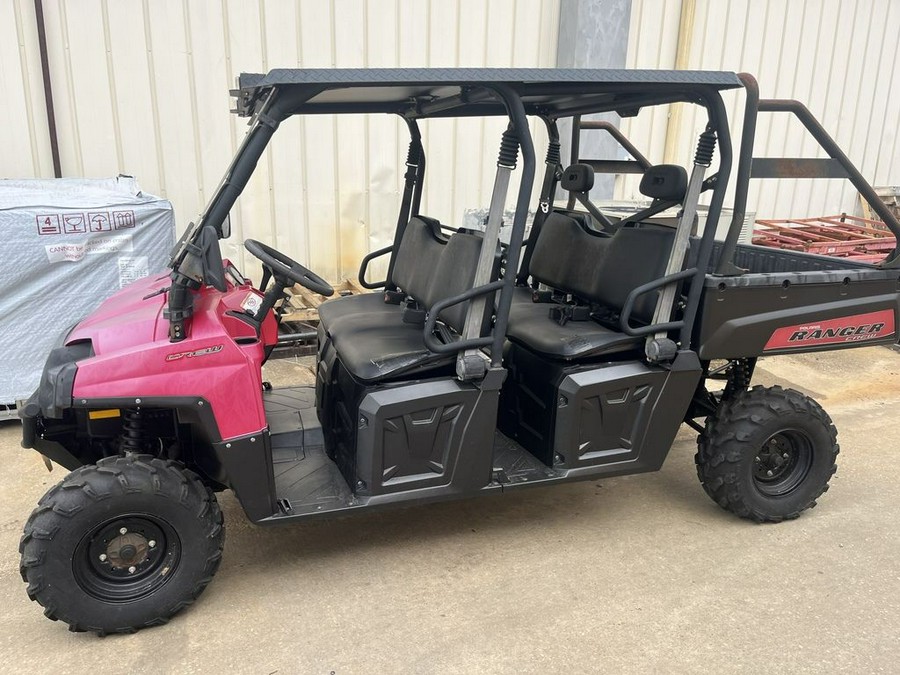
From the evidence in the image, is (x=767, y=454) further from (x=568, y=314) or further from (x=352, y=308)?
(x=352, y=308)

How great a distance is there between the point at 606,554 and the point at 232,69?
15.6 feet

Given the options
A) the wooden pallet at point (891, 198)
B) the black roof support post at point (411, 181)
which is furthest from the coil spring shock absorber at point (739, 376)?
the wooden pallet at point (891, 198)

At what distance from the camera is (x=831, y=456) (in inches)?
136

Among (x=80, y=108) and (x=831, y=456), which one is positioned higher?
(x=80, y=108)

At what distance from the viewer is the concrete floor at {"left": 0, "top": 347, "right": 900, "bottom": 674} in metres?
2.53

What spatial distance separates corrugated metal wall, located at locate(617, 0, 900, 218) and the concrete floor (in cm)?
487

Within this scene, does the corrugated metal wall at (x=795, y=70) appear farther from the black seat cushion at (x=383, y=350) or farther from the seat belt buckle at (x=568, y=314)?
the black seat cushion at (x=383, y=350)

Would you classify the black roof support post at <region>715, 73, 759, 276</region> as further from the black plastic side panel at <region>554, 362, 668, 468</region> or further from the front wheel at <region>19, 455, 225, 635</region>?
the front wheel at <region>19, 455, 225, 635</region>

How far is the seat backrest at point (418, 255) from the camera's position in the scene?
346cm

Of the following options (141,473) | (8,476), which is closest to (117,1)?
(8,476)

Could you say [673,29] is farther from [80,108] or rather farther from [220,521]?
[220,521]

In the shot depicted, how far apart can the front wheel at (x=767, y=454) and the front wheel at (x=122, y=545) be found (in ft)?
7.17

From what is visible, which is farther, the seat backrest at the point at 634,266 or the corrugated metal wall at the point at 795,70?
the corrugated metal wall at the point at 795,70

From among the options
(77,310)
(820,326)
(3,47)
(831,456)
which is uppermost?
(3,47)
